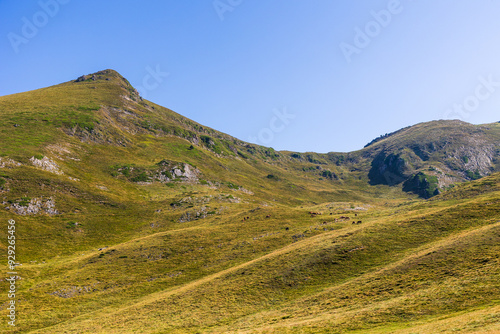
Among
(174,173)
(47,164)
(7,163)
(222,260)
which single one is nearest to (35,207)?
(7,163)

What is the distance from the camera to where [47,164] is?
103812 millimetres

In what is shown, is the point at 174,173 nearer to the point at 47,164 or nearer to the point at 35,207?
the point at 47,164

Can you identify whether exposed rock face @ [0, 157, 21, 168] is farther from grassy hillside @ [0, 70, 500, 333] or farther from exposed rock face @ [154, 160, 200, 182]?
exposed rock face @ [154, 160, 200, 182]

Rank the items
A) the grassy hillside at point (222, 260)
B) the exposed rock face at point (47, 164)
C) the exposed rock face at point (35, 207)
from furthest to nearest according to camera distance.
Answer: the exposed rock face at point (47, 164) < the exposed rock face at point (35, 207) < the grassy hillside at point (222, 260)

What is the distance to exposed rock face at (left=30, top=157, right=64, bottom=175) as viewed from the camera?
101 metres

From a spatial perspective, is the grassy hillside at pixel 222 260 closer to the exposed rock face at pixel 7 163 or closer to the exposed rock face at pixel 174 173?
the exposed rock face at pixel 7 163

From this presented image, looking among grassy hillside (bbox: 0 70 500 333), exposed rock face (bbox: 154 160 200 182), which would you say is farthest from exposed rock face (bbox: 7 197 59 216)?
exposed rock face (bbox: 154 160 200 182)

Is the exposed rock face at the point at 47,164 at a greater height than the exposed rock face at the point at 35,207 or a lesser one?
greater

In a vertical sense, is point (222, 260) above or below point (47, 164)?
below

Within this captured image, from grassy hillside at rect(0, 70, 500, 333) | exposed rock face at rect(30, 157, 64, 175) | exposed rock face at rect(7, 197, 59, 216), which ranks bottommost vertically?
grassy hillside at rect(0, 70, 500, 333)

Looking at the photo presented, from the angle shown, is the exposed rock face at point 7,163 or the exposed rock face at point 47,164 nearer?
the exposed rock face at point 7,163

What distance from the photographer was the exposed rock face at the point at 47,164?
332 feet

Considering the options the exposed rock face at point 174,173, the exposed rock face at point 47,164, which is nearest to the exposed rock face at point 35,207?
the exposed rock face at point 47,164

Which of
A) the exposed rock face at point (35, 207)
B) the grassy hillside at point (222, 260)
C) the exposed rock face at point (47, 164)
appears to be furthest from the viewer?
the exposed rock face at point (47, 164)
